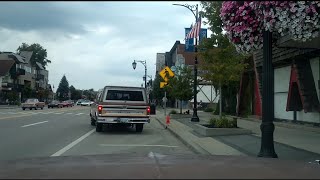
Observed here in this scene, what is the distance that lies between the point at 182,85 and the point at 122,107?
1791 cm

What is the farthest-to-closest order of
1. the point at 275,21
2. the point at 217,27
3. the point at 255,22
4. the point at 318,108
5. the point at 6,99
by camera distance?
the point at 6,99
the point at 318,108
the point at 217,27
the point at 255,22
the point at 275,21

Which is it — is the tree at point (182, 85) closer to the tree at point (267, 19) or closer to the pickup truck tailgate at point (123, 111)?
the pickup truck tailgate at point (123, 111)

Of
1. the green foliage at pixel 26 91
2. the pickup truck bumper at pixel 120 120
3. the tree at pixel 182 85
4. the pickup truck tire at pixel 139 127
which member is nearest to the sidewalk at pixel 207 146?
the pickup truck bumper at pixel 120 120

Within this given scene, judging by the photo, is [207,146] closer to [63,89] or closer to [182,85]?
[182,85]

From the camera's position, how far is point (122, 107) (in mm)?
21875

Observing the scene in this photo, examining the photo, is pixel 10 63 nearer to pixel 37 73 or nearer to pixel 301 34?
pixel 37 73

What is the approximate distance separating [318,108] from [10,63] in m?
86.9

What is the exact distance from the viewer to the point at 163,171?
4293 millimetres

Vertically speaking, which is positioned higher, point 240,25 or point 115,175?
point 240,25

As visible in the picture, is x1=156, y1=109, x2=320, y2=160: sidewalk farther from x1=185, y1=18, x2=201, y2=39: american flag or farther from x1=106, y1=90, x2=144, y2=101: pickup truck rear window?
x1=185, y1=18, x2=201, y2=39: american flag

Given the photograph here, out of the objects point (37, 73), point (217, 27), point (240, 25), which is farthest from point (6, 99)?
point (240, 25)

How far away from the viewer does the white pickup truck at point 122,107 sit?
21734 mm

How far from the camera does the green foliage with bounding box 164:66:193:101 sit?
38.9 metres

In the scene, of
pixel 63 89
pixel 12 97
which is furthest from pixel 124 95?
pixel 63 89
